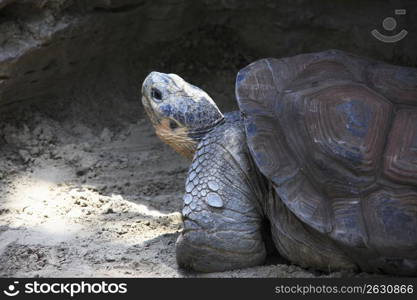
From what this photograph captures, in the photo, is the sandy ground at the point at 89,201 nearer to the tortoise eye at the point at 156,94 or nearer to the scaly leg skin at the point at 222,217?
the scaly leg skin at the point at 222,217

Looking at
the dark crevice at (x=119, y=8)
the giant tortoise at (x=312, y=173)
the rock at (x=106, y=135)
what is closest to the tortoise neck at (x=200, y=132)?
the giant tortoise at (x=312, y=173)

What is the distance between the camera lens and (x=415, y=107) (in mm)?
3615

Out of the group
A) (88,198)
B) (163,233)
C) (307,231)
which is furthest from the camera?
(88,198)

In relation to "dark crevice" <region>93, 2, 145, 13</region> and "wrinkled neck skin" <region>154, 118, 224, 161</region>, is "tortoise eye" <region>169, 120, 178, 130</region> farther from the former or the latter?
"dark crevice" <region>93, 2, 145, 13</region>

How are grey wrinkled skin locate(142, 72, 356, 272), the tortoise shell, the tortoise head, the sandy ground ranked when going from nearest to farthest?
1. the tortoise shell
2. grey wrinkled skin locate(142, 72, 356, 272)
3. the sandy ground
4. the tortoise head

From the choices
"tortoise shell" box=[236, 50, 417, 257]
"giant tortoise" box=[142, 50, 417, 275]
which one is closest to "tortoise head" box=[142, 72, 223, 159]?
"giant tortoise" box=[142, 50, 417, 275]

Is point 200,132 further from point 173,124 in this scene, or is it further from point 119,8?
point 119,8

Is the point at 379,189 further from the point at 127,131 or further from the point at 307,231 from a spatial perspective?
the point at 127,131

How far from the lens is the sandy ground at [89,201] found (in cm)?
374

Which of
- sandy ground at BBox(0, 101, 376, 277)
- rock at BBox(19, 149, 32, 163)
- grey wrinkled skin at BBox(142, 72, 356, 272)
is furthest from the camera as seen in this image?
rock at BBox(19, 149, 32, 163)

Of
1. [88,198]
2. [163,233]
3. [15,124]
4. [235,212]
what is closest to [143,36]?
[15,124]

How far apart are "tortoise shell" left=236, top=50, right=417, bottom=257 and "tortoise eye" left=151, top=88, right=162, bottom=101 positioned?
0.57 metres

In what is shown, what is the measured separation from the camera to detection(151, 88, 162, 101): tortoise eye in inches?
167

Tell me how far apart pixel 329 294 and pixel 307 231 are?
0.41 metres
